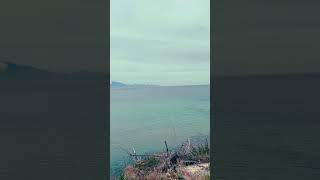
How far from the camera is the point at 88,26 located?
306 cm

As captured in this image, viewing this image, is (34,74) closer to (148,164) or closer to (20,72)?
(20,72)

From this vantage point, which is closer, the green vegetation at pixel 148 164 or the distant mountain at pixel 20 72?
the distant mountain at pixel 20 72

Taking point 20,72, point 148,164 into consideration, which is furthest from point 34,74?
point 148,164

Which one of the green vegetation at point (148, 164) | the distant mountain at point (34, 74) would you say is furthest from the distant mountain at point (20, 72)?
the green vegetation at point (148, 164)

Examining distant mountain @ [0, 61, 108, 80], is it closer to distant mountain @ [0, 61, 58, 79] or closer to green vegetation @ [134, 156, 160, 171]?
distant mountain @ [0, 61, 58, 79]

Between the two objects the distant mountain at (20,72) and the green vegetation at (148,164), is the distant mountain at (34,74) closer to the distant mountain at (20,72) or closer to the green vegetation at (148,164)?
the distant mountain at (20,72)

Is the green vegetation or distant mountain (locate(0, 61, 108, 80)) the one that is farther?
the green vegetation

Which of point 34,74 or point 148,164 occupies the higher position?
point 34,74

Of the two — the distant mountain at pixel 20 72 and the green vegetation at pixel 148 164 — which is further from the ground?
the distant mountain at pixel 20 72

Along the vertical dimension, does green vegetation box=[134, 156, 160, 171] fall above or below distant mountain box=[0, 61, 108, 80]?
below

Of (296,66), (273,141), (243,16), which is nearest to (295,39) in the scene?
(296,66)

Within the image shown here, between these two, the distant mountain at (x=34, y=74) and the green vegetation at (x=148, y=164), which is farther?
the green vegetation at (x=148, y=164)

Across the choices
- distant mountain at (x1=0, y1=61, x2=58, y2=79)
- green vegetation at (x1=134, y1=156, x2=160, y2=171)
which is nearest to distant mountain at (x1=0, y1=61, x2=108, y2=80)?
distant mountain at (x1=0, y1=61, x2=58, y2=79)

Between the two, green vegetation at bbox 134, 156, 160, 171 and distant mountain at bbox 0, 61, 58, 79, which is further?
green vegetation at bbox 134, 156, 160, 171
